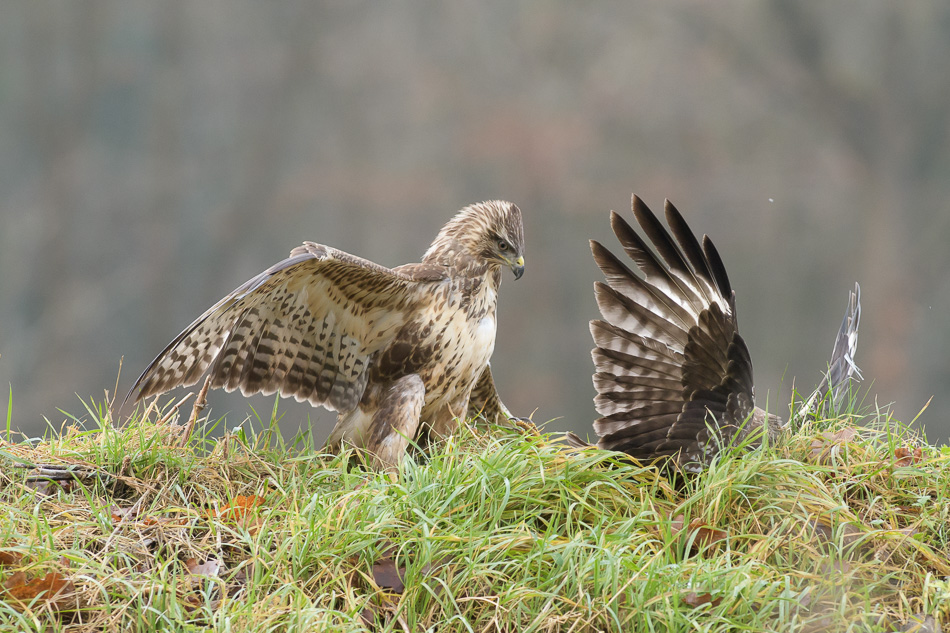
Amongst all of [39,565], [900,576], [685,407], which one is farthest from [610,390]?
[39,565]

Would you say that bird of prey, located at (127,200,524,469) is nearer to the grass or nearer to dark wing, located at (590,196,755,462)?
the grass

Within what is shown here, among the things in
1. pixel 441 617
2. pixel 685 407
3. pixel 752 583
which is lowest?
pixel 441 617

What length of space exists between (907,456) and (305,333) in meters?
1.46

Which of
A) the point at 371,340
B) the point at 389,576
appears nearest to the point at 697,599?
the point at 389,576

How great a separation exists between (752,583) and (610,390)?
58 centimetres

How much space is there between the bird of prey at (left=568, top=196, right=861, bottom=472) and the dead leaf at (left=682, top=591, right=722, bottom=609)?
44 cm

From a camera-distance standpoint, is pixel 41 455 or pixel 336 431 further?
pixel 336 431

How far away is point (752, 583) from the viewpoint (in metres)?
1.49

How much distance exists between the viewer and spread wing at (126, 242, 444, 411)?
76.2 inches

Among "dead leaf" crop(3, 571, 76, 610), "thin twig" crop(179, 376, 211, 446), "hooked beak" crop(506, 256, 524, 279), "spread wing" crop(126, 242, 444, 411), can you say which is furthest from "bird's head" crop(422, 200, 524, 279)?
"dead leaf" crop(3, 571, 76, 610)

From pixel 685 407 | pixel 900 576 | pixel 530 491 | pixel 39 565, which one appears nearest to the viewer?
pixel 39 565

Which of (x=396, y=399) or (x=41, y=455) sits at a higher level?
(x=396, y=399)

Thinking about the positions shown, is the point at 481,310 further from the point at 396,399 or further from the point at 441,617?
the point at 441,617

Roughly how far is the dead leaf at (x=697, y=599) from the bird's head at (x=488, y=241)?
1.07m
